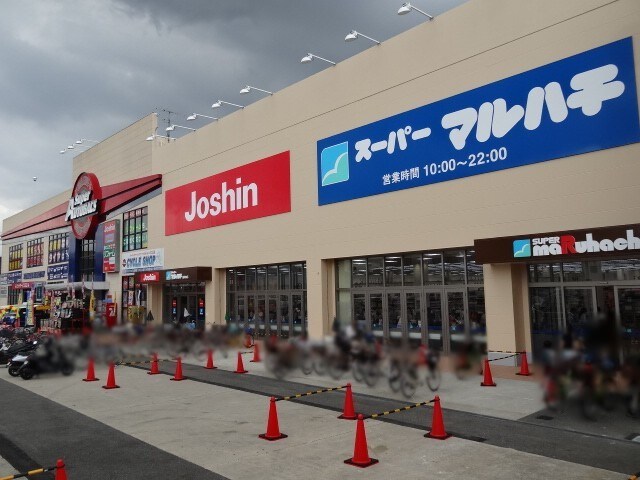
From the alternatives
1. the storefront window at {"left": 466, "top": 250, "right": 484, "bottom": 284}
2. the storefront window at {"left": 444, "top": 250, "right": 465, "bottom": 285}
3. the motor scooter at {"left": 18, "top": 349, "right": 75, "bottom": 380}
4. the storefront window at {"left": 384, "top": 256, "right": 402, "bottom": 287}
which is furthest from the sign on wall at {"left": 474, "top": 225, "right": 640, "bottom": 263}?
the motor scooter at {"left": 18, "top": 349, "right": 75, "bottom": 380}

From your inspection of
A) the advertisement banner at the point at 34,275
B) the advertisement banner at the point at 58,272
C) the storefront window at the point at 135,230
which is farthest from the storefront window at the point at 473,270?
the advertisement banner at the point at 34,275

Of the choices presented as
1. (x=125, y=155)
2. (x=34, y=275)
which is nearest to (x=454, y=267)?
(x=125, y=155)

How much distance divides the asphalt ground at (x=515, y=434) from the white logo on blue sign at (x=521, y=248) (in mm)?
6076

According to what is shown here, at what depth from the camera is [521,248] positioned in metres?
18.4

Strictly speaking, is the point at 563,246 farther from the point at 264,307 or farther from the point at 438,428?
the point at 264,307

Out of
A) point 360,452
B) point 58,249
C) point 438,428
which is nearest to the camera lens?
point 360,452

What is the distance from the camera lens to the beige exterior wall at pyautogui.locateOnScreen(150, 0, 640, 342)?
1783 cm

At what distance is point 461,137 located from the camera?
68.5 ft

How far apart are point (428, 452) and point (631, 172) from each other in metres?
12.0

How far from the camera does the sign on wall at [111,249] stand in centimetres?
4528

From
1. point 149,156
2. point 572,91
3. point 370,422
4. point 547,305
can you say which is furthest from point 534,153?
point 149,156

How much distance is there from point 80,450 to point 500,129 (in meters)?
17.5

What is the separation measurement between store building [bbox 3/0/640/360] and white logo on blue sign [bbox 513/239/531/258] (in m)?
0.05

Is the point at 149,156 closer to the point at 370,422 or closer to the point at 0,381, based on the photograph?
the point at 0,381
